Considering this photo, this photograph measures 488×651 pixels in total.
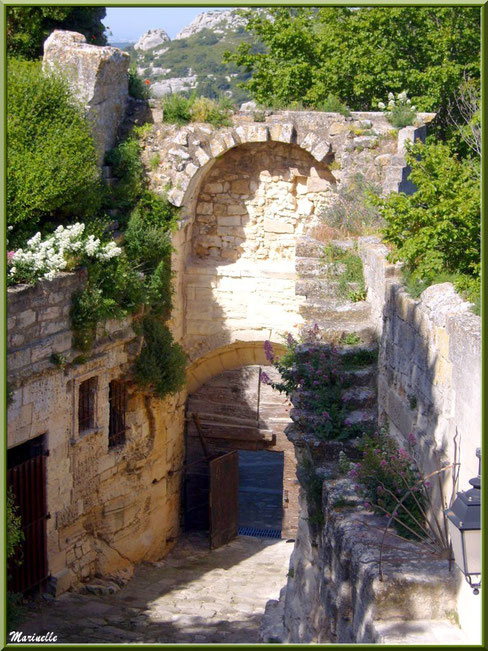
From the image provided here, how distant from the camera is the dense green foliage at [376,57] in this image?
1611 cm

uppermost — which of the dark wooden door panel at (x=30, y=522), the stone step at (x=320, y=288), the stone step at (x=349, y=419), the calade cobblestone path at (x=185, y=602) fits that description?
the stone step at (x=320, y=288)

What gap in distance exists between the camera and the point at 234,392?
1553 cm

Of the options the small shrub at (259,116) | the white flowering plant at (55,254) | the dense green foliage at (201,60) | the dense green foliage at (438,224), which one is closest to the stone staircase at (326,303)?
the dense green foliage at (438,224)

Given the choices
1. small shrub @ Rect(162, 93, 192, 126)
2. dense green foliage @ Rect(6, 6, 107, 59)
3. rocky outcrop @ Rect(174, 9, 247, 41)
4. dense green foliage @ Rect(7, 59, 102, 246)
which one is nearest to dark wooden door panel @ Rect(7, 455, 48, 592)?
dense green foliage @ Rect(7, 59, 102, 246)

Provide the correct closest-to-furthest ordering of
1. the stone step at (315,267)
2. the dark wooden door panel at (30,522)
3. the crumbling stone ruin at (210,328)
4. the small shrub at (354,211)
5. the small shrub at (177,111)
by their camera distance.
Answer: the crumbling stone ruin at (210,328), the stone step at (315,267), the dark wooden door panel at (30,522), the small shrub at (354,211), the small shrub at (177,111)

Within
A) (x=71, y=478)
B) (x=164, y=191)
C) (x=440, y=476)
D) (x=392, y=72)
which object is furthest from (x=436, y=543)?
(x=392, y=72)

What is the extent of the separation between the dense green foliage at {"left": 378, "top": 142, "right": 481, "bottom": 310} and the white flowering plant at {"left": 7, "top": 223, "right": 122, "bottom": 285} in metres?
4.45

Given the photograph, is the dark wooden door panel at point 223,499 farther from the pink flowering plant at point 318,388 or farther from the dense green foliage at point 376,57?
the pink flowering plant at point 318,388

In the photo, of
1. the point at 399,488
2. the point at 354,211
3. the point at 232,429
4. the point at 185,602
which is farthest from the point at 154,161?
the point at 399,488

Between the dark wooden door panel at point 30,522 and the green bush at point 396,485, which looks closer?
the green bush at point 396,485

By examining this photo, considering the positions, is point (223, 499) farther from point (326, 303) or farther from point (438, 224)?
point (438, 224)

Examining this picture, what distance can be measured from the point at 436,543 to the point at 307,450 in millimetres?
2188

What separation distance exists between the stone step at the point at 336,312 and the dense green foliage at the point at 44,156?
12.7 feet

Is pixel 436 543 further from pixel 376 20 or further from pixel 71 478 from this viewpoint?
pixel 376 20
